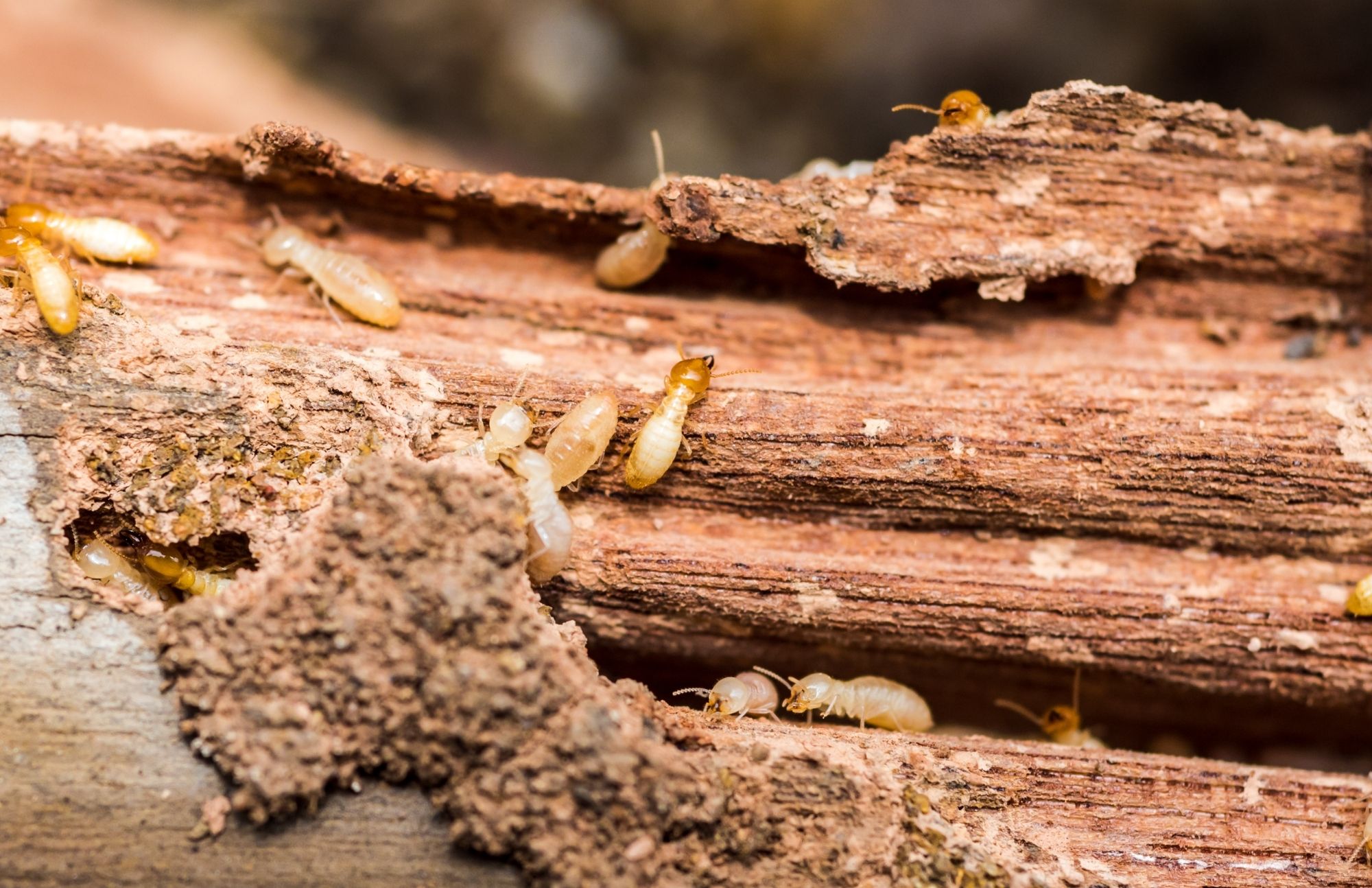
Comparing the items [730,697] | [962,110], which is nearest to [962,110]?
[962,110]

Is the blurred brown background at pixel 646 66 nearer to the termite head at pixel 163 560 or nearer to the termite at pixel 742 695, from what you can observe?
the termite head at pixel 163 560

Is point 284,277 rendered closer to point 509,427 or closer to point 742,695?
point 509,427

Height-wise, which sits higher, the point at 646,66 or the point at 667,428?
the point at 646,66

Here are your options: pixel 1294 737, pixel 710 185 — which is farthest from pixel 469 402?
pixel 1294 737

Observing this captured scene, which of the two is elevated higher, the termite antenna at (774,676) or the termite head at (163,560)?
the termite antenna at (774,676)

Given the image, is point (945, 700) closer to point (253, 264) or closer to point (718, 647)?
point (718, 647)

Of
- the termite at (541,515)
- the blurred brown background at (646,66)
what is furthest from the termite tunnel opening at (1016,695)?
the blurred brown background at (646,66)

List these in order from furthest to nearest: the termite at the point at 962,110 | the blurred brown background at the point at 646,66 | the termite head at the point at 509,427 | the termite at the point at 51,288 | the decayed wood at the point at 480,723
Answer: the blurred brown background at the point at 646,66 < the termite at the point at 962,110 < the termite head at the point at 509,427 < the termite at the point at 51,288 < the decayed wood at the point at 480,723
